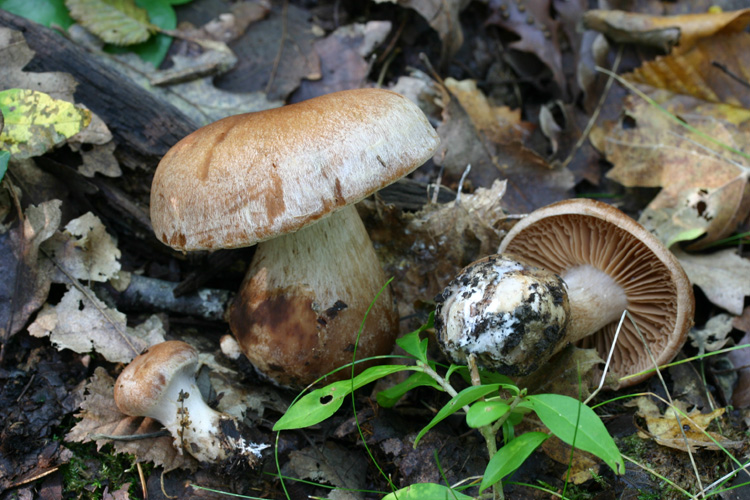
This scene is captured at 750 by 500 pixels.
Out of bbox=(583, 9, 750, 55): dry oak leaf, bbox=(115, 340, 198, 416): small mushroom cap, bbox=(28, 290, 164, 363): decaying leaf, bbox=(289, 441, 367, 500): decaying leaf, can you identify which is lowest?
bbox=(289, 441, 367, 500): decaying leaf

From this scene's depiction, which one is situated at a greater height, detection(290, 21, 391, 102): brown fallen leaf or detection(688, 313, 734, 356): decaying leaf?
detection(290, 21, 391, 102): brown fallen leaf

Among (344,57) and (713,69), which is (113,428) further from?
(713,69)

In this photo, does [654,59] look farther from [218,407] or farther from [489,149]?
[218,407]

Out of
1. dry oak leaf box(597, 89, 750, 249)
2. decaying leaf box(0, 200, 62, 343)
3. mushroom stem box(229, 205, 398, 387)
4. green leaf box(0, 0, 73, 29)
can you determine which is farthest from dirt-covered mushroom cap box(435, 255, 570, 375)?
green leaf box(0, 0, 73, 29)

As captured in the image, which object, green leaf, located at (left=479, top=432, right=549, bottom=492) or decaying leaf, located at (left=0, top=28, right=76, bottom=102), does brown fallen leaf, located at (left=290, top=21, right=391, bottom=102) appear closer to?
decaying leaf, located at (left=0, top=28, right=76, bottom=102)

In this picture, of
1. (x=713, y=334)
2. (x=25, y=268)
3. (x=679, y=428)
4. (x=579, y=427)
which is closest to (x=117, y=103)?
(x=25, y=268)

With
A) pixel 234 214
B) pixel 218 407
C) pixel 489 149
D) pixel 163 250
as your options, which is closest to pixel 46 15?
pixel 163 250

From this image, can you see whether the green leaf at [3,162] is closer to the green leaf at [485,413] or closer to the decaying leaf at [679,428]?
the green leaf at [485,413]
